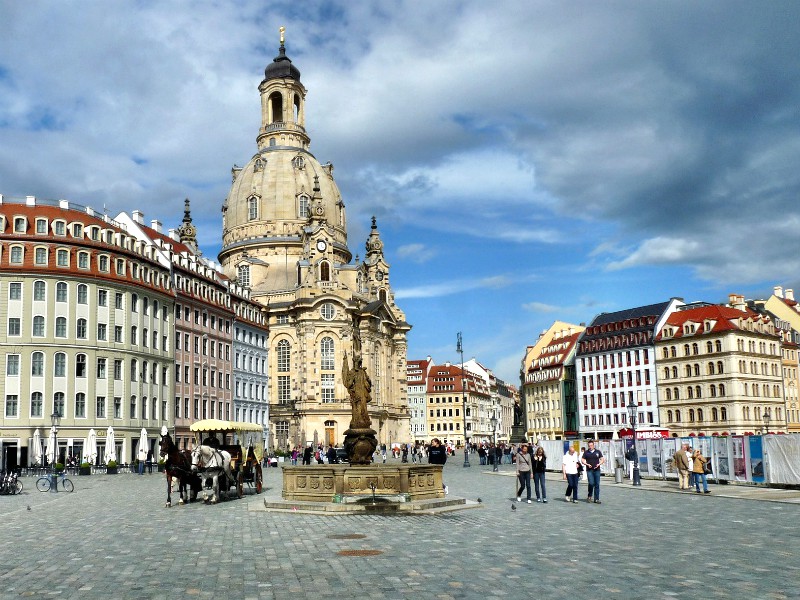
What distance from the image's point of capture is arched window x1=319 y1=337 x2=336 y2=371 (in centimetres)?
11706

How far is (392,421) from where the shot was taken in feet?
423

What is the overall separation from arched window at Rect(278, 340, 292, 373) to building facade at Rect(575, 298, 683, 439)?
39.4 metres

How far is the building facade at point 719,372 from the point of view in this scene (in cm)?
10106

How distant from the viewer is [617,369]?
11494cm

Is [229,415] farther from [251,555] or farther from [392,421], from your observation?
[251,555]

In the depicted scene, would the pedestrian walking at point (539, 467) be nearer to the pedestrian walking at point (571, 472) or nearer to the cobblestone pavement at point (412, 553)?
the pedestrian walking at point (571, 472)

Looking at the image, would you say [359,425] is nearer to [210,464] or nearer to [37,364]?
[210,464]

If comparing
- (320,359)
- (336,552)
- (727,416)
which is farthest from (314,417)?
(336,552)

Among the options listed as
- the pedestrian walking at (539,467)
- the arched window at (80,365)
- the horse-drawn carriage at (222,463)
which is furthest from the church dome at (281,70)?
the pedestrian walking at (539,467)

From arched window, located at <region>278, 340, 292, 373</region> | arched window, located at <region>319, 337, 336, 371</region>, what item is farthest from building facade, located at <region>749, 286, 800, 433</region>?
arched window, located at <region>278, 340, 292, 373</region>

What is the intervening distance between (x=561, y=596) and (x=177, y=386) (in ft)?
230

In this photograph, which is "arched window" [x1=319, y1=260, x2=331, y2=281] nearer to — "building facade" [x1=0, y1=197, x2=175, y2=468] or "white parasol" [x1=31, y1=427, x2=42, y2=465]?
"building facade" [x1=0, y1=197, x2=175, y2=468]

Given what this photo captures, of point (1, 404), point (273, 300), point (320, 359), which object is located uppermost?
point (273, 300)

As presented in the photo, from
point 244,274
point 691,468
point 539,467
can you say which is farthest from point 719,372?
point 539,467
